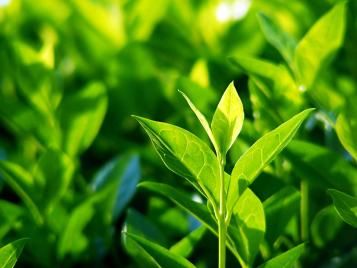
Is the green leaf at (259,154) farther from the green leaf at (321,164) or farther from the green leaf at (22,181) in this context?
the green leaf at (22,181)

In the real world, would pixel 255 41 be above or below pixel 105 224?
above

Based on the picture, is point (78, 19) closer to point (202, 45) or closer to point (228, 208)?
point (202, 45)

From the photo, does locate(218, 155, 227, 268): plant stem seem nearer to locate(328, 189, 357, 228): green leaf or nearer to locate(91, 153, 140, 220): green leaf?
locate(328, 189, 357, 228): green leaf

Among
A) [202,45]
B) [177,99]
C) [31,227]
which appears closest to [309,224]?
[177,99]

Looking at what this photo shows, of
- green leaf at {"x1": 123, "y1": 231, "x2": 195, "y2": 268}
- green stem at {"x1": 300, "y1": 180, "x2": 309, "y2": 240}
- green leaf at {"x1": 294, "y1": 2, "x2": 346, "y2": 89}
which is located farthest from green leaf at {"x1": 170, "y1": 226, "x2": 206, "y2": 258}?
green leaf at {"x1": 294, "y1": 2, "x2": 346, "y2": 89}

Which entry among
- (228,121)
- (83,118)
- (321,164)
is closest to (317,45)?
(321,164)

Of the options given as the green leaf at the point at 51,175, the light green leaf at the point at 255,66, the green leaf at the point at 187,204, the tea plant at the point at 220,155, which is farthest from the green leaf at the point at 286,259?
the green leaf at the point at 51,175
